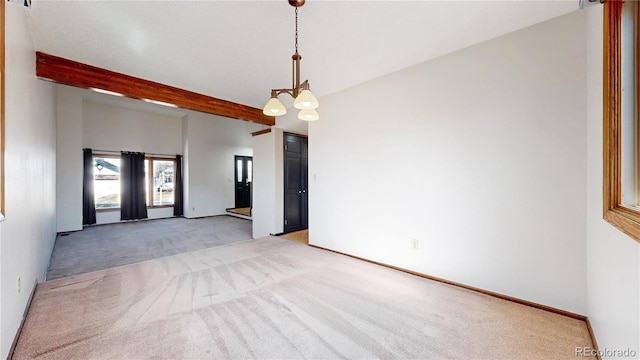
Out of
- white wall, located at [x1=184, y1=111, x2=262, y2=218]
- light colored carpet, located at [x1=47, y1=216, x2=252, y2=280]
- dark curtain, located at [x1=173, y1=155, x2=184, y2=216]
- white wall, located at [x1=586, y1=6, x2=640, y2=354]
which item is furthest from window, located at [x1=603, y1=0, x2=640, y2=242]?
dark curtain, located at [x1=173, y1=155, x2=184, y2=216]

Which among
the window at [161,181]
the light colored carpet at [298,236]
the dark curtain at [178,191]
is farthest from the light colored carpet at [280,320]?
the window at [161,181]

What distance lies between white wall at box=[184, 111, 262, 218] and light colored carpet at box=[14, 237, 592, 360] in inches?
188

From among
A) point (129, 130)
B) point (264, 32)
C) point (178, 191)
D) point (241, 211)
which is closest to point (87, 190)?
point (129, 130)

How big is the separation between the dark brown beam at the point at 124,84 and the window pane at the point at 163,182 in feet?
15.3

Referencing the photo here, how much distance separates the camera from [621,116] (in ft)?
4.25

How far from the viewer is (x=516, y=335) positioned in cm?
181

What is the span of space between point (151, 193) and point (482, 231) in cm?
837

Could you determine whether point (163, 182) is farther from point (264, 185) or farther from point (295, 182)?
point (295, 182)

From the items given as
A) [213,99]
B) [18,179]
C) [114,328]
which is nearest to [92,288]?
[114,328]

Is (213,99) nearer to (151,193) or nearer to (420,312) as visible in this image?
(420,312)

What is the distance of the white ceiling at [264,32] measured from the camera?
1.99 metres

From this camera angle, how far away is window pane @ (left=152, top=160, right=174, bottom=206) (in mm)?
7496

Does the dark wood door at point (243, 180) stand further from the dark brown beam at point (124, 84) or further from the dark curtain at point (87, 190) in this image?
the dark brown beam at point (124, 84)

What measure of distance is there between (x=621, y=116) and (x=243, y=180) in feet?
28.8
